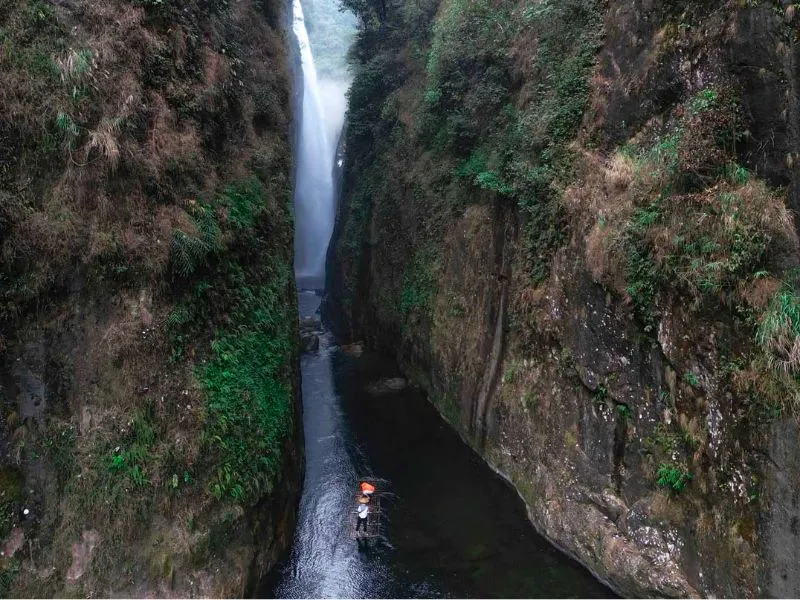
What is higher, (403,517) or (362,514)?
(362,514)

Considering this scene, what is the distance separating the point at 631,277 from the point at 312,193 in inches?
1478

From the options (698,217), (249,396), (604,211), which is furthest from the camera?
(249,396)

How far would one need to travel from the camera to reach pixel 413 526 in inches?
431

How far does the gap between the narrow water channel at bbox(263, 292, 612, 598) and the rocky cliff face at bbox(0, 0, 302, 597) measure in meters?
1.06

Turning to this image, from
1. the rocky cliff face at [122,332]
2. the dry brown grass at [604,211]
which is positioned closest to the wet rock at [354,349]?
the rocky cliff face at [122,332]

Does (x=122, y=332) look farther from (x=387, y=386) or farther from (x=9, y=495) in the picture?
(x=387, y=386)

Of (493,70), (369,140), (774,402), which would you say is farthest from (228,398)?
(369,140)

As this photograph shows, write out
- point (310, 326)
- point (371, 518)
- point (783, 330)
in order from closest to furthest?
point (783, 330), point (371, 518), point (310, 326)

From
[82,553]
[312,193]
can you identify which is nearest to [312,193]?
[312,193]

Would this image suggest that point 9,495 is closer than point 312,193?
Yes

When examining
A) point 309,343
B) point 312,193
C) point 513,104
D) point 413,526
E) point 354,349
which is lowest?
point 413,526

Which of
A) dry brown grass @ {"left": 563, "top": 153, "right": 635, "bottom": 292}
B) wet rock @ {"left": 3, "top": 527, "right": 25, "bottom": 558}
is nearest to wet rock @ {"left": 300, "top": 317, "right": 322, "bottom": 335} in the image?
dry brown grass @ {"left": 563, "top": 153, "right": 635, "bottom": 292}

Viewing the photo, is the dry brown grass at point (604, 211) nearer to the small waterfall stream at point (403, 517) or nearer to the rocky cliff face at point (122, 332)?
the small waterfall stream at point (403, 517)

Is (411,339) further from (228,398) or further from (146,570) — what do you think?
(146,570)
